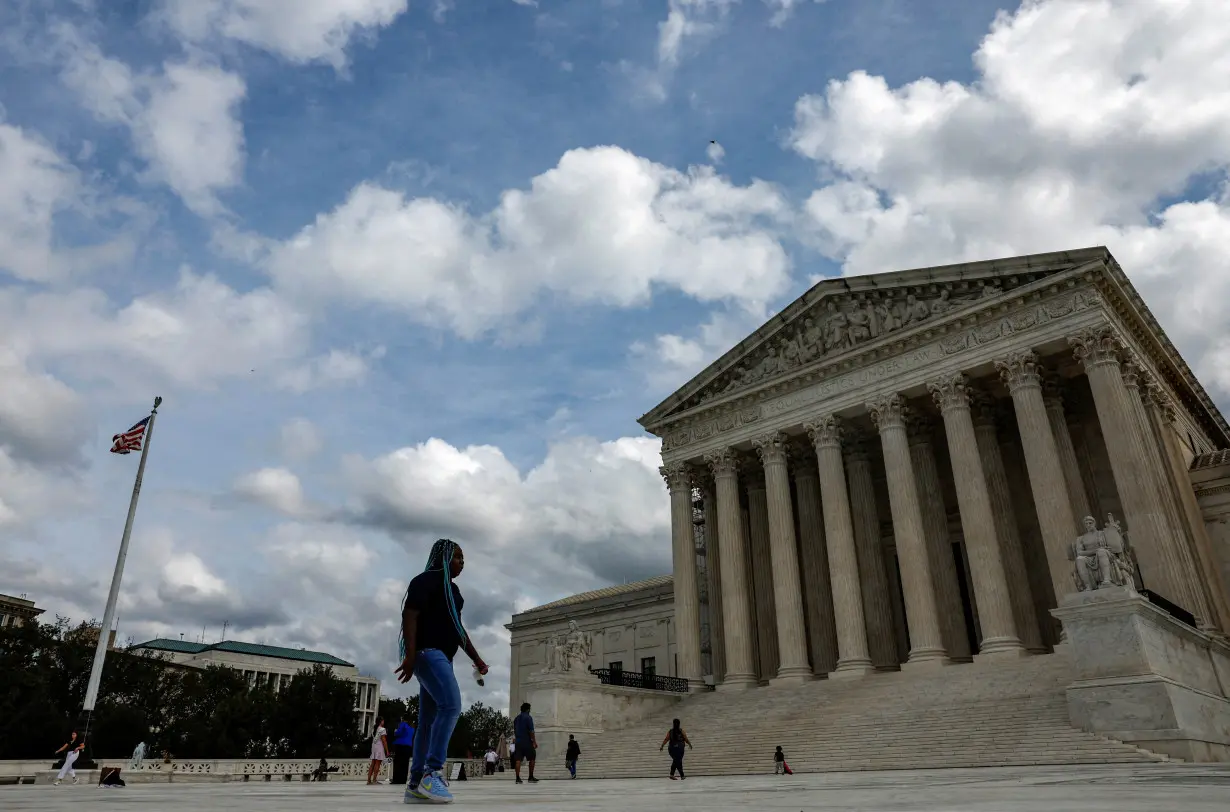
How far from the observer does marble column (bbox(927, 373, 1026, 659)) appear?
25406 millimetres

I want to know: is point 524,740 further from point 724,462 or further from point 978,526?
point 724,462

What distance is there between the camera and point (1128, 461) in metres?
24.5

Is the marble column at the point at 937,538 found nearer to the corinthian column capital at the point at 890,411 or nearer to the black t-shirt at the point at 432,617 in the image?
the corinthian column capital at the point at 890,411

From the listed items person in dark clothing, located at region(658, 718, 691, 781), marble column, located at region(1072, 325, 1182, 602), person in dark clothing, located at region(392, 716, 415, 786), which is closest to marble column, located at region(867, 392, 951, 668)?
marble column, located at region(1072, 325, 1182, 602)

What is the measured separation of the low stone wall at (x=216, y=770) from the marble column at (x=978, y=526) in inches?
691

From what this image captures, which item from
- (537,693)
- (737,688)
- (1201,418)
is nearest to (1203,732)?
(737,688)

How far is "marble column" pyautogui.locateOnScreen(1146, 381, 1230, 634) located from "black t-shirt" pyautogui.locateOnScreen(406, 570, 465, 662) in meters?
24.7

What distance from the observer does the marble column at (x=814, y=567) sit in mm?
32781

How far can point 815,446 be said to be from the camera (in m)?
32.1

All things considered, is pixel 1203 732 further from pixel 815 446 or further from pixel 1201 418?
pixel 1201 418

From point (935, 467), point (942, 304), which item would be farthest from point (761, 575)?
point (942, 304)

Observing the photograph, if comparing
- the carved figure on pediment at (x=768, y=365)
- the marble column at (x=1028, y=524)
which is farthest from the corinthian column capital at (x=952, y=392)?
the carved figure on pediment at (x=768, y=365)

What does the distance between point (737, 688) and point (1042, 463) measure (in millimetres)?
13522

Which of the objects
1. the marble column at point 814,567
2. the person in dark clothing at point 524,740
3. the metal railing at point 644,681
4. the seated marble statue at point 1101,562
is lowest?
the person in dark clothing at point 524,740
